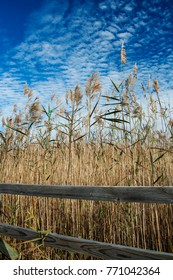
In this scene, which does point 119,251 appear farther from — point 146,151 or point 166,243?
point 146,151

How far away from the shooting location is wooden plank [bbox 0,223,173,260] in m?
1.83

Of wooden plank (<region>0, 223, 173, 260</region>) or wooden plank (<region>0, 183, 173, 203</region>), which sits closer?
wooden plank (<region>0, 183, 173, 203</region>)

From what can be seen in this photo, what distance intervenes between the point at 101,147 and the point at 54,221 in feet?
2.94

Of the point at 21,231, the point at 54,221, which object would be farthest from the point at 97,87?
the point at 21,231

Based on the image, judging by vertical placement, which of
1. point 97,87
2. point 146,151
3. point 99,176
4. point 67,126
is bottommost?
point 99,176

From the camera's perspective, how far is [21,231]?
2590 mm

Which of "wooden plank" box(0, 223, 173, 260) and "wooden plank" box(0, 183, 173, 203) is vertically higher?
"wooden plank" box(0, 183, 173, 203)

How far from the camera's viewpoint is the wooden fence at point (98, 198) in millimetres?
1754

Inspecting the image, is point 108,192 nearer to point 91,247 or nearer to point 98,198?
point 98,198

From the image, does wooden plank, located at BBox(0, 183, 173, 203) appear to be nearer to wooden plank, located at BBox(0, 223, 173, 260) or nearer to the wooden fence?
the wooden fence

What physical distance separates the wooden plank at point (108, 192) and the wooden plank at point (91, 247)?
341 mm

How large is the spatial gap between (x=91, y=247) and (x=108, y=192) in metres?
0.47

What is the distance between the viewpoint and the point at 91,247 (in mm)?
2068

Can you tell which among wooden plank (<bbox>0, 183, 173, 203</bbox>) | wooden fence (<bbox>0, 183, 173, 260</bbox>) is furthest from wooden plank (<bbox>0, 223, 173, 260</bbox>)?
wooden plank (<bbox>0, 183, 173, 203</bbox>)
